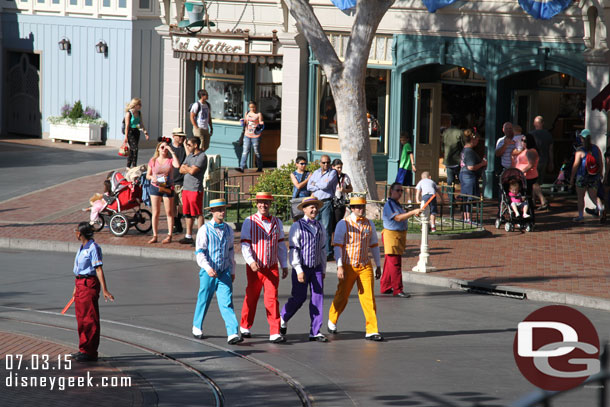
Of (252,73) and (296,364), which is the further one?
(252,73)

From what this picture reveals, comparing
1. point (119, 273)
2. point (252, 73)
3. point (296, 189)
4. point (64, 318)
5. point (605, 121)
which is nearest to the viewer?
point (64, 318)

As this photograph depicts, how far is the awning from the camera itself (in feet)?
61.8

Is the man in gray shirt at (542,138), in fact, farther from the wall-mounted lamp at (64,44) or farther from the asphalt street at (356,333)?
the wall-mounted lamp at (64,44)

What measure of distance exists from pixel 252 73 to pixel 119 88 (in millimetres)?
6617

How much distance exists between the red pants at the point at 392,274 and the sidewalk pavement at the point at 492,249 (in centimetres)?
102

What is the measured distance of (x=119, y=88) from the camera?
30.6 metres

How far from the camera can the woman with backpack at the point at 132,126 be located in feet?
74.3

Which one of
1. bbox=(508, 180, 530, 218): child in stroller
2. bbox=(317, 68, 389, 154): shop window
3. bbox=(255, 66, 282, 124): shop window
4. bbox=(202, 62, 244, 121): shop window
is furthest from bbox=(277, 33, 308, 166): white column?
bbox=(508, 180, 530, 218): child in stroller

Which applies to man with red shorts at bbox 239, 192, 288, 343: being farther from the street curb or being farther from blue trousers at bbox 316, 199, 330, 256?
blue trousers at bbox 316, 199, 330, 256

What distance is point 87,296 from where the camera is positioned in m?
10.2

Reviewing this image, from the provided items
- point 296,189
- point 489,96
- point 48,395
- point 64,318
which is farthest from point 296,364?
point 489,96

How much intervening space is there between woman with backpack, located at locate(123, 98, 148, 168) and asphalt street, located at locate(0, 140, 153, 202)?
5.67ft

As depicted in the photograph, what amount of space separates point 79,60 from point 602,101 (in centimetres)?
1769

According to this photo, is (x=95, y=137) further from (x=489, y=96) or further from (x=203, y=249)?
(x=203, y=249)
